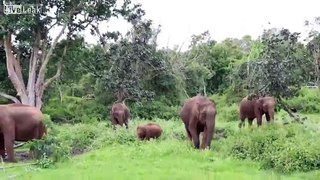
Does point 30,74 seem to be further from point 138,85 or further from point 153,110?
point 153,110

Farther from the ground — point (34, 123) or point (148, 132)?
point (34, 123)

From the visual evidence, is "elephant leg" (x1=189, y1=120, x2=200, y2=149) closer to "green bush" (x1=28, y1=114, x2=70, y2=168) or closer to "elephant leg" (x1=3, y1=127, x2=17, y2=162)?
"green bush" (x1=28, y1=114, x2=70, y2=168)

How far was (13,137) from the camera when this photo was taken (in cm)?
1527

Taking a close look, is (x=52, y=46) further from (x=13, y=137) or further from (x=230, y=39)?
(x=230, y=39)

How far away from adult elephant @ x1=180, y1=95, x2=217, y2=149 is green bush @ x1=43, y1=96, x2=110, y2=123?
686 inches

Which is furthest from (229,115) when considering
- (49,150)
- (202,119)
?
(49,150)

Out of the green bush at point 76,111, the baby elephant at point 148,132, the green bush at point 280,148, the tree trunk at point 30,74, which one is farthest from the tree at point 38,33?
the green bush at point 280,148

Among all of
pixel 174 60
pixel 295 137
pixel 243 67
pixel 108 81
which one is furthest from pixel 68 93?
pixel 295 137

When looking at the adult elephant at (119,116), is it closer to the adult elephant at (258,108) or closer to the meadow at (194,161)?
the adult elephant at (258,108)

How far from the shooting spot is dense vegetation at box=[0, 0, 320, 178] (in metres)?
14.2

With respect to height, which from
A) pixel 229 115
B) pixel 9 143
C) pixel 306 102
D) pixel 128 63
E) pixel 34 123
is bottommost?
pixel 229 115

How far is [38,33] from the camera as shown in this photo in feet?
95.2

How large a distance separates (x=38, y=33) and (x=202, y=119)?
15416 millimetres

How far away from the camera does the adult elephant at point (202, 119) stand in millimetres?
15547
